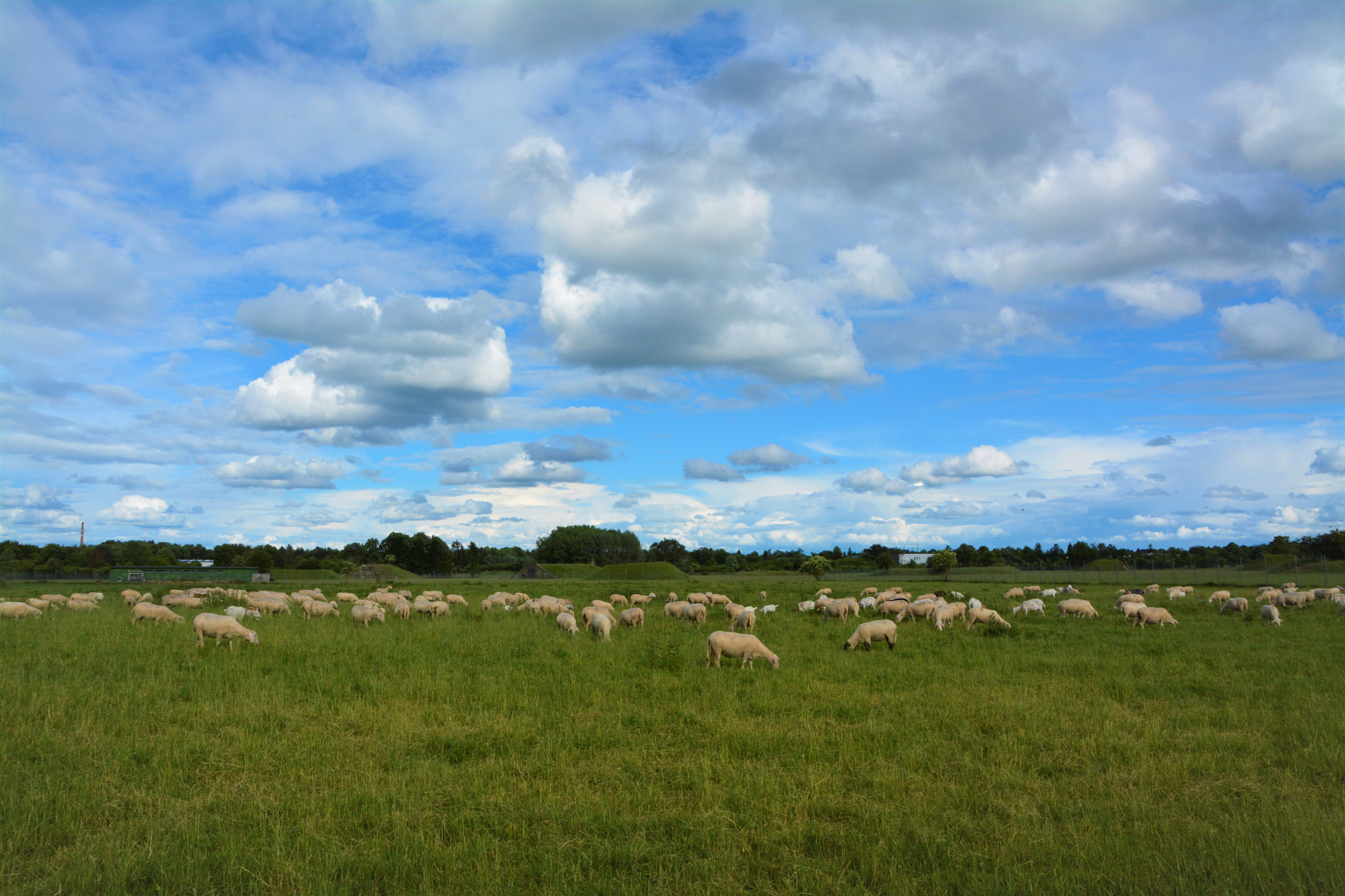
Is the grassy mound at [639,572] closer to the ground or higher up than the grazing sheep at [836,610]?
closer to the ground

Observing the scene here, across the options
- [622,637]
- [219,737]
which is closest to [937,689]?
[622,637]

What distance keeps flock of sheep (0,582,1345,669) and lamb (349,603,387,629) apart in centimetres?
3

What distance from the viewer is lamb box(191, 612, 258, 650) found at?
18.1m

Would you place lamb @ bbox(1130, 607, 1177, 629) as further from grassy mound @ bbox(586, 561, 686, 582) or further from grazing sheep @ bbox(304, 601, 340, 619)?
grassy mound @ bbox(586, 561, 686, 582)

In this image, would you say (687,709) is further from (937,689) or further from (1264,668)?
(1264,668)

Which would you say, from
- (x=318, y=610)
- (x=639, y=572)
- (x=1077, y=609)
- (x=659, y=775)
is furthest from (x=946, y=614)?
(x=639, y=572)

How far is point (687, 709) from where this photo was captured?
Answer: 12.1 meters

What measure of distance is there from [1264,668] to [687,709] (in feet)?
45.7

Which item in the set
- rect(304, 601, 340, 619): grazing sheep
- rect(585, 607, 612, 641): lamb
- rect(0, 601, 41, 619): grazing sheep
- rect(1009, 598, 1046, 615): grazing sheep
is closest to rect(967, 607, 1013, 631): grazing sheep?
rect(1009, 598, 1046, 615): grazing sheep

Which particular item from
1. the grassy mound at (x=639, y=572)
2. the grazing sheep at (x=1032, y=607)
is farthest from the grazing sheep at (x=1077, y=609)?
the grassy mound at (x=639, y=572)

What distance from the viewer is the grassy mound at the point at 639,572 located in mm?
93125

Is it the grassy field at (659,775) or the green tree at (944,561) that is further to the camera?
the green tree at (944,561)

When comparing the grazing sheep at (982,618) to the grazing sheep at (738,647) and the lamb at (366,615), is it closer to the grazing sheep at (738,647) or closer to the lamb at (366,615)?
the grazing sheep at (738,647)

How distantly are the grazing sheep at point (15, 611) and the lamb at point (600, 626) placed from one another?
63.8 feet
